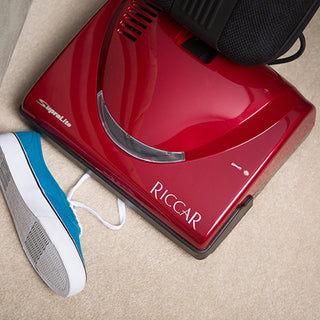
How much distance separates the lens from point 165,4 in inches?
Answer: 39.3

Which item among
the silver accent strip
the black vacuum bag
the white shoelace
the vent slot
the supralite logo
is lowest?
the white shoelace

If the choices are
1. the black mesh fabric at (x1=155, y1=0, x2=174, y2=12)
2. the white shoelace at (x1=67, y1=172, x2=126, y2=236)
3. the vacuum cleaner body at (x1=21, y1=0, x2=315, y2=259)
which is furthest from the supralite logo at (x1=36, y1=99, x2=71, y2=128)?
the black mesh fabric at (x1=155, y1=0, x2=174, y2=12)

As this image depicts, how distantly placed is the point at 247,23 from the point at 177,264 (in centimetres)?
50

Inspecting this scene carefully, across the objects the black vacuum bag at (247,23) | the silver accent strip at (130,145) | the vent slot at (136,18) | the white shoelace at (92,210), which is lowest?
the white shoelace at (92,210)

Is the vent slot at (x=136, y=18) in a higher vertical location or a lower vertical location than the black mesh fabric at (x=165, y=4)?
lower

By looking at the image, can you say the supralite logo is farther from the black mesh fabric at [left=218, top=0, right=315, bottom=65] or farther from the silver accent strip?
the black mesh fabric at [left=218, top=0, right=315, bottom=65]

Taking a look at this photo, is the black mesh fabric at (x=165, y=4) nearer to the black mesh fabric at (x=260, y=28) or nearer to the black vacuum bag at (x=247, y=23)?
the black vacuum bag at (x=247, y=23)

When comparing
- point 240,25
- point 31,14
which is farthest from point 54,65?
point 240,25

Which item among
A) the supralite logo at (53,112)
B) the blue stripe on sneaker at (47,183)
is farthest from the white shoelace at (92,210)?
the supralite logo at (53,112)

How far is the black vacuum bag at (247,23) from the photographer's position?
0.88 meters

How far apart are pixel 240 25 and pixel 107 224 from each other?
0.48m

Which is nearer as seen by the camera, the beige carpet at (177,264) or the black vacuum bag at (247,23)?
the black vacuum bag at (247,23)

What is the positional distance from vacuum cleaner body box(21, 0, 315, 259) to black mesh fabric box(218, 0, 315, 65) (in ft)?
0.26

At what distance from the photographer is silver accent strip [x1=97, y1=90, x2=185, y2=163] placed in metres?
1.01
